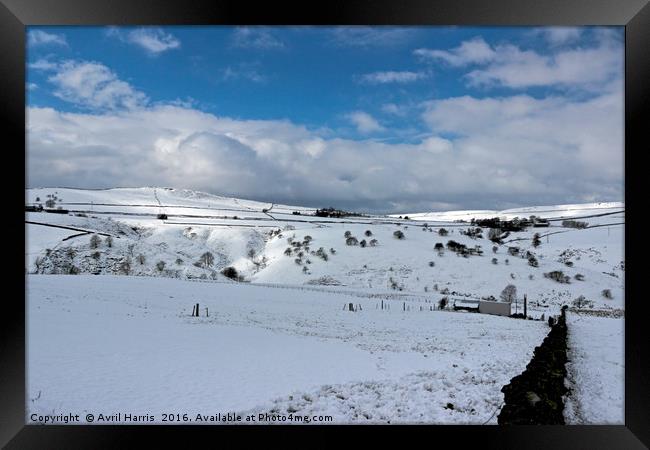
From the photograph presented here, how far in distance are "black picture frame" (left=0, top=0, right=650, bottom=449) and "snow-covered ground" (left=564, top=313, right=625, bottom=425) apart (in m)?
0.22

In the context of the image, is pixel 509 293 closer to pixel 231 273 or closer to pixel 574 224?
pixel 574 224

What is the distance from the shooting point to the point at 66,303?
800 cm

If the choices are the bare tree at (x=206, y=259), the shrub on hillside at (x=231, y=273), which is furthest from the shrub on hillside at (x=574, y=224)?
the bare tree at (x=206, y=259)

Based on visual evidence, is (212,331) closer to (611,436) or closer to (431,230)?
(611,436)

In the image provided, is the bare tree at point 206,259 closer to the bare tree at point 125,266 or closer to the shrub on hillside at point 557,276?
the bare tree at point 125,266

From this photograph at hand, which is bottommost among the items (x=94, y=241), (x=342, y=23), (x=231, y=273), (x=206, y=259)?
(x=231, y=273)

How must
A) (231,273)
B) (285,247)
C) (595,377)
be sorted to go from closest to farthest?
(595,377) → (231,273) → (285,247)

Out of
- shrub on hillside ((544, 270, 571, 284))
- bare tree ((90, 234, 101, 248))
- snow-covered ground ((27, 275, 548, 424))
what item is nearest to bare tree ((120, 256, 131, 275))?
bare tree ((90, 234, 101, 248))

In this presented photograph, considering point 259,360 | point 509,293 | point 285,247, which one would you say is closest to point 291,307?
point 259,360

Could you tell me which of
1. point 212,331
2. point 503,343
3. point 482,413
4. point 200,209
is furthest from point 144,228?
point 482,413

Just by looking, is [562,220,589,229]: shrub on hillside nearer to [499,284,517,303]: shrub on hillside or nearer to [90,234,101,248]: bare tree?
[499,284,517,303]: shrub on hillside

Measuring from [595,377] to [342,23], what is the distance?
200 inches

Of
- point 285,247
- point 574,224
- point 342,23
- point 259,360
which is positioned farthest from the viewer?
point 285,247

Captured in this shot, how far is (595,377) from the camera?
15.6 ft
